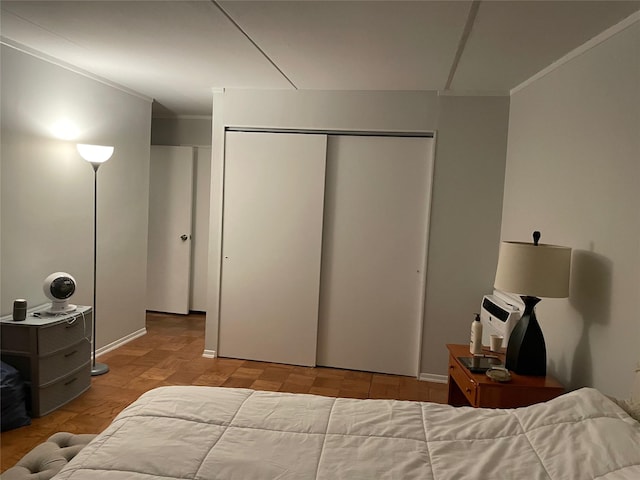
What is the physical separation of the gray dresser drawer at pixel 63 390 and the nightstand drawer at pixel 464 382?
7.85ft

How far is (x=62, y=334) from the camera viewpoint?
305cm

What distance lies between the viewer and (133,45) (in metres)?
2.86

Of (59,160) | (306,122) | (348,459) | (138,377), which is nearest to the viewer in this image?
(348,459)

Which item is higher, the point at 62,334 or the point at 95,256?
the point at 95,256

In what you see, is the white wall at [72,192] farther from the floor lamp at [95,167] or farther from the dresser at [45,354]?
the dresser at [45,354]

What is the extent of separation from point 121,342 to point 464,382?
10.0ft

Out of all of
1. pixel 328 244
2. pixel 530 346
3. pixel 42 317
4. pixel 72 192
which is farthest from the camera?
pixel 328 244

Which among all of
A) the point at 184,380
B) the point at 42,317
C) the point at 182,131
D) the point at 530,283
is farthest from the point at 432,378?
the point at 182,131

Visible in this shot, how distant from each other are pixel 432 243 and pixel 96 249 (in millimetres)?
2629

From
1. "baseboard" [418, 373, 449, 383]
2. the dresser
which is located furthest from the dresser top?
"baseboard" [418, 373, 449, 383]

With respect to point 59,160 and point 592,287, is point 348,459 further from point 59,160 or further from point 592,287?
point 59,160

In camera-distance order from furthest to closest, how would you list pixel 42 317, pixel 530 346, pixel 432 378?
pixel 432 378, pixel 42 317, pixel 530 346

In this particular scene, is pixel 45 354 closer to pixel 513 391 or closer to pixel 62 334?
pixel 62 334

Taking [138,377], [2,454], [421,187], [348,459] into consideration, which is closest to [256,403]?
[348,459]
